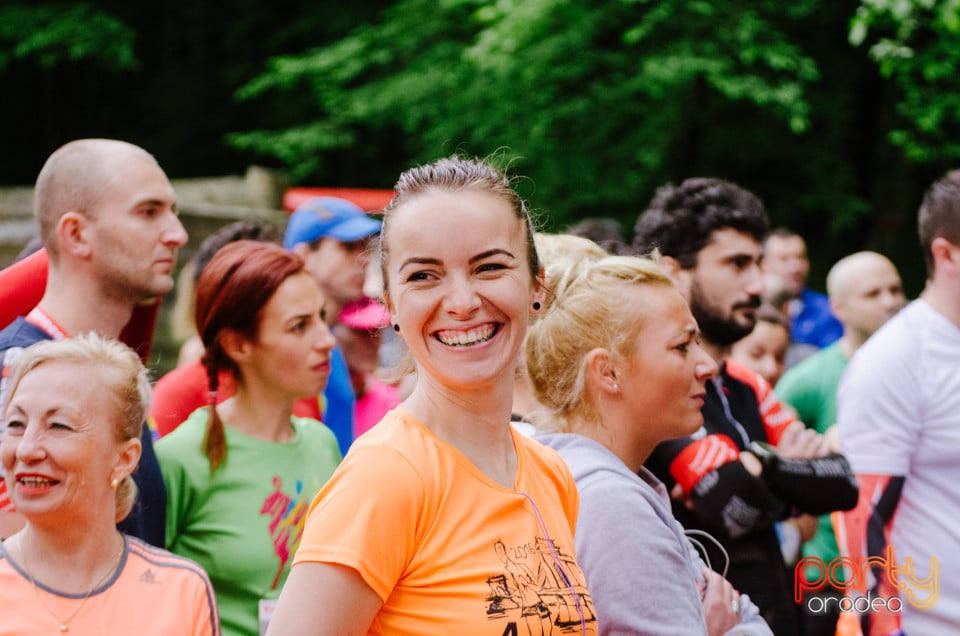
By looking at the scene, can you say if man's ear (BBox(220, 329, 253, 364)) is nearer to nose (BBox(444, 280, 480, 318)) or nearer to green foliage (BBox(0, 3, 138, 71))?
nose (BBox(444, 280, 480, 318))

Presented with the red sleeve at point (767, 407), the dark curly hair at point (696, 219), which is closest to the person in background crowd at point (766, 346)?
the dark curly hair at point (696, 219)

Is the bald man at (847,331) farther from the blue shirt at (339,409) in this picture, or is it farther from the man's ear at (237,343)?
the man's ear at (237,343)

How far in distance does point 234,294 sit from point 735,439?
1725 millimetres

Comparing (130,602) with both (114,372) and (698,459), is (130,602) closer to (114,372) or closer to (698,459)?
(114,372)

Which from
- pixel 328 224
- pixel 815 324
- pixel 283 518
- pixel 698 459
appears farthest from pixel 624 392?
pixel 815 324

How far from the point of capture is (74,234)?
3.29 m

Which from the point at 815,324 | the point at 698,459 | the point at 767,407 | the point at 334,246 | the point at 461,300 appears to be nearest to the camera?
the point at 461,300

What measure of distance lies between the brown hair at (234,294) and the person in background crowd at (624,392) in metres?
1.15

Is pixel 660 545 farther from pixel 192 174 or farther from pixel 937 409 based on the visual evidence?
pixel 192 174

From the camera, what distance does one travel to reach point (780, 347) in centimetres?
660

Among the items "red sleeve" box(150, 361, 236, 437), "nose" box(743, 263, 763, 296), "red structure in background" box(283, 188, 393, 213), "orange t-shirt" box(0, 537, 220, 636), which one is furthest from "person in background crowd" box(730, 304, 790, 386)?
"red structure in background" box(283, 188, 393, 213)

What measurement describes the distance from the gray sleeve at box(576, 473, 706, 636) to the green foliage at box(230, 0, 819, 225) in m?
8.66

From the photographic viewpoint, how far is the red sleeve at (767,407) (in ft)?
12.2

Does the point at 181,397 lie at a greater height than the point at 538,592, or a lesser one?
lesser
